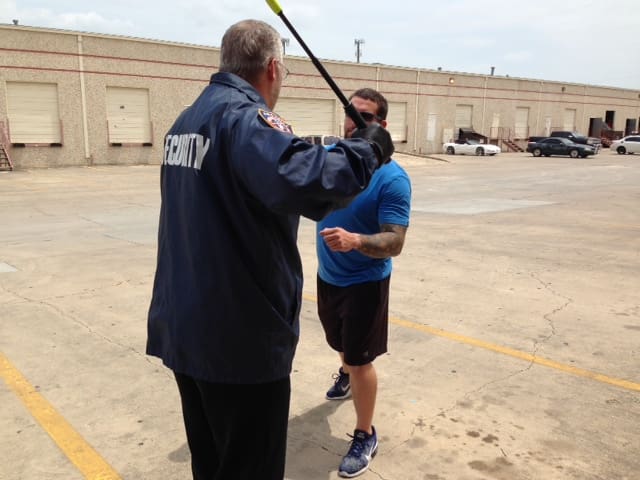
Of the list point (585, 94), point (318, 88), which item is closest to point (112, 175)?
point (318, 88)

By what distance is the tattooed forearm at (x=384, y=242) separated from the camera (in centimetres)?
285

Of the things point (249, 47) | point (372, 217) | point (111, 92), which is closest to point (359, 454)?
point (372, 217)

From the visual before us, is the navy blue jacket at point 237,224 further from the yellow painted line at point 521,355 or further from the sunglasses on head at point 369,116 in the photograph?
the yellow painted line at point 521,355

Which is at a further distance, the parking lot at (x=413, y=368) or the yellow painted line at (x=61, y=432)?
the parking lot at (x=413, y=368)

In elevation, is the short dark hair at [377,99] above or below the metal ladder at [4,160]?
above

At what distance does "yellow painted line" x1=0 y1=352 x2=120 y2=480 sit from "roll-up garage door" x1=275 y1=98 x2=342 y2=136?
3129 centimetres

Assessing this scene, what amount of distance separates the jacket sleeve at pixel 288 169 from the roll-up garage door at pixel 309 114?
3333 cm

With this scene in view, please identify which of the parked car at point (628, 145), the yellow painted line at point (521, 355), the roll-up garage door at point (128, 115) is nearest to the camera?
the yellow painted line at point (521, 355)

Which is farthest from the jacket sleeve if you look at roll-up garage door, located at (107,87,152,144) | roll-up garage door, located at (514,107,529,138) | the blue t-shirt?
roll-up garage door, located at (514,107,529,138)

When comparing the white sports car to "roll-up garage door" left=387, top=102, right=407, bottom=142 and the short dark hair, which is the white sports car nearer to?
"roll-up garage door" left=387, top=102, right=407, bottom=142

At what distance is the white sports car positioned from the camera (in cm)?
4167

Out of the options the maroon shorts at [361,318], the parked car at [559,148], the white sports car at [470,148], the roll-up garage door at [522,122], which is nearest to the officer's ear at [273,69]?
the maroon shorts at [361,318]

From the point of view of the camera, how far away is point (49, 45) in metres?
25.5

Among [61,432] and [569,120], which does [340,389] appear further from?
[569,120]
